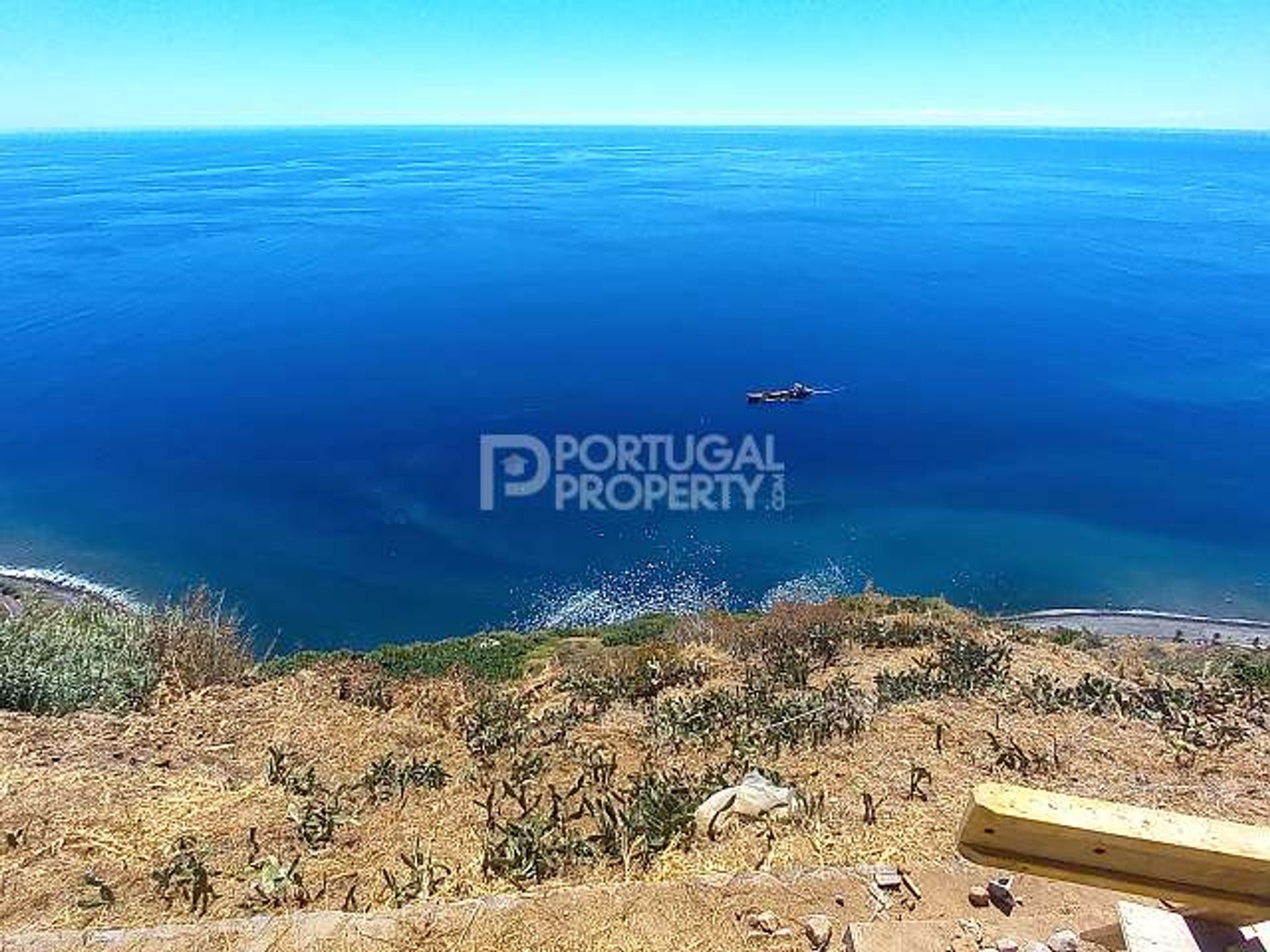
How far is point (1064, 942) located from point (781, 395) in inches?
1730

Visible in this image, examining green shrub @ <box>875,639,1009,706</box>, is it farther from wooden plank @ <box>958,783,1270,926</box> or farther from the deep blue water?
the deep blue water

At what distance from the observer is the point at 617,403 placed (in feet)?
153

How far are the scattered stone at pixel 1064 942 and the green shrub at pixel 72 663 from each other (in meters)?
7.63

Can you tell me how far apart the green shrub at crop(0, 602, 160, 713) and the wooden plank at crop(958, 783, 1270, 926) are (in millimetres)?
7695

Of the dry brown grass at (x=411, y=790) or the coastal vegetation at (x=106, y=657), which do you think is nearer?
the dry brown grass at (x=411, y=790)

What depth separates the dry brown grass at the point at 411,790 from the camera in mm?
4914

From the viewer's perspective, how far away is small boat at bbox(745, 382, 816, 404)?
153 ft

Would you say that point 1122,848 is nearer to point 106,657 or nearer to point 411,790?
point 411,790

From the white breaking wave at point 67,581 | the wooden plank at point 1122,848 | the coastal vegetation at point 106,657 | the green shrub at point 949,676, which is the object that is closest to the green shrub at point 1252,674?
the green shrub at point 949,676

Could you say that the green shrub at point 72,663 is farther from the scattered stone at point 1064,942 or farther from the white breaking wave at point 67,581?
the white breaking wave at point 67,581

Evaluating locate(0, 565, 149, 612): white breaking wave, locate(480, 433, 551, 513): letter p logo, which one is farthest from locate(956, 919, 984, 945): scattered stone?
locate(480, 433, 551, 513): letter p logo

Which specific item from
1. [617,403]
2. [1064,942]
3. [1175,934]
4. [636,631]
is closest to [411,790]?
[1064,942]

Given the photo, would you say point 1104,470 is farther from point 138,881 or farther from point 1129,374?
point 138,881

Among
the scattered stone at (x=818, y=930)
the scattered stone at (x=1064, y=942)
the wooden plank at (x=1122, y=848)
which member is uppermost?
the wooden plank at (x=1122, y=848)
